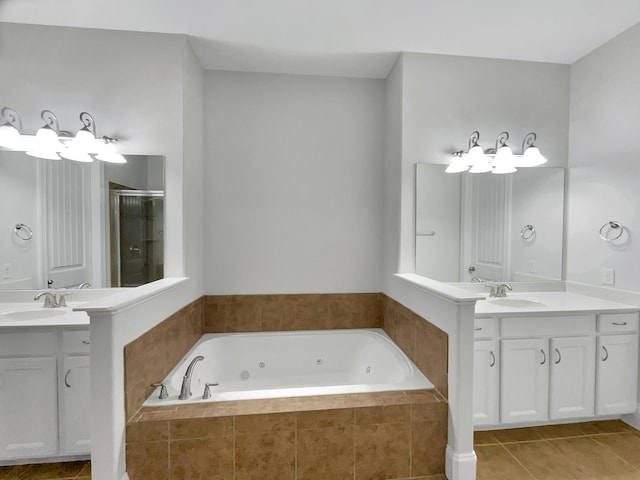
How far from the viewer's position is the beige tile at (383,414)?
1.57 m

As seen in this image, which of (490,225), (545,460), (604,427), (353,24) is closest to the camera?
(545,460)

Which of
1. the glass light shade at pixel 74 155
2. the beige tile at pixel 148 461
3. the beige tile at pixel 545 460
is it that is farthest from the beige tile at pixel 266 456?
the glass light shade at pixel 74 155

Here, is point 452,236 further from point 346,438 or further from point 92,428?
point 92,428

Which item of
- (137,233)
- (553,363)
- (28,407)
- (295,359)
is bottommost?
(295,359)

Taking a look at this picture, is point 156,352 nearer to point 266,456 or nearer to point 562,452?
point 266,456

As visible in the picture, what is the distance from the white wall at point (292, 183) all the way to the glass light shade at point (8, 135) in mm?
1187

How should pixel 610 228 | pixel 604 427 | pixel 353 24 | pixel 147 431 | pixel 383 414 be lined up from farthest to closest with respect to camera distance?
1. pixel 610 228
2. pixel 604 427
3. pixel 353 24
4. pixel 383 414
5. pixel 147 431

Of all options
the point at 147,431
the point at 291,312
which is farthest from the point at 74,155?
the point at 291,312

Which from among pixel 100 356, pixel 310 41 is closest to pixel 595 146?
pixel 310 41

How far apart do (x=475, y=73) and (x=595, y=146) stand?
108 centimetres

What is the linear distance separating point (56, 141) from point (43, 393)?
154cm

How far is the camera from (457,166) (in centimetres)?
243

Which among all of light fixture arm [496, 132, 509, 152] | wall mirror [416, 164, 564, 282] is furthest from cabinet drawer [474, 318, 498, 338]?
light fixture arm [496, 132, 509, 152]

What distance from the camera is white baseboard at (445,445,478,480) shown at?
156cm
